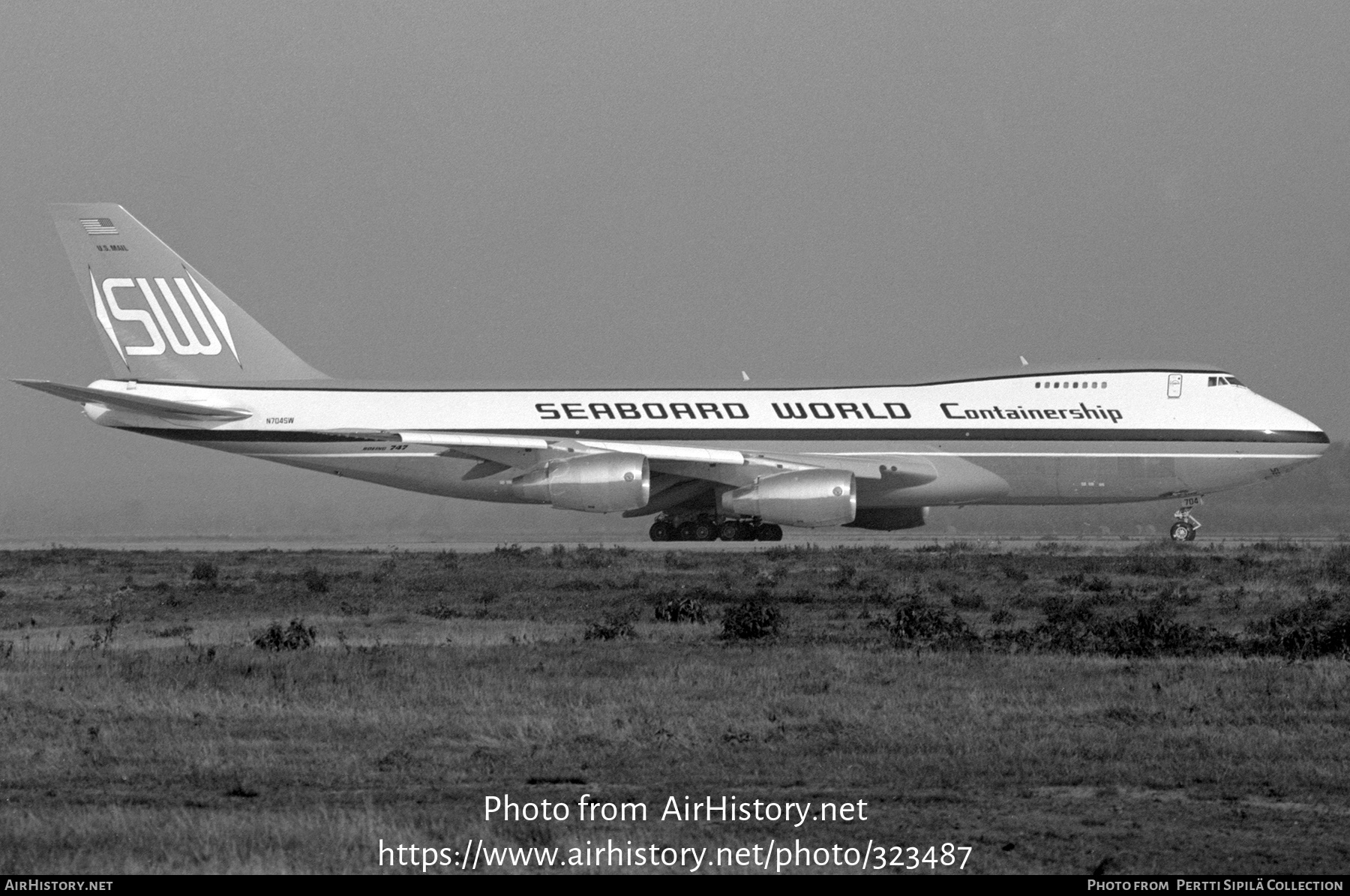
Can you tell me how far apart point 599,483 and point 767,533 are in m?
5.50

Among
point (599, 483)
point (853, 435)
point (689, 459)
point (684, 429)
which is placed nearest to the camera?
point (599, 483)

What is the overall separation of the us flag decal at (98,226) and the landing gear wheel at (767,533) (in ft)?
58.1

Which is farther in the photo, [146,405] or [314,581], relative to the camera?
[146,405]

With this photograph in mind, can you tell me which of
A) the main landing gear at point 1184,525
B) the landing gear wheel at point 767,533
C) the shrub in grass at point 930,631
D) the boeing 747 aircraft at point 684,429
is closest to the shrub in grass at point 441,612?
the shrub in grass at point 930,631

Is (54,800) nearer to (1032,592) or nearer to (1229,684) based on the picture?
(1229,684)

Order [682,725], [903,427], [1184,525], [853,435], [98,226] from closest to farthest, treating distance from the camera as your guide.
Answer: [682,725]
[903,427]
[853,435]
[1184,525]
[98,226]

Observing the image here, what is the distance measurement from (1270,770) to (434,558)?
23.0 metres

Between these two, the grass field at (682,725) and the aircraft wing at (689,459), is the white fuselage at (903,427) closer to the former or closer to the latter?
the aircraft wing at (689,459)

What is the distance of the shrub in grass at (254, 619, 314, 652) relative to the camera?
1588cm

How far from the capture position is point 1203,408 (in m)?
33.1

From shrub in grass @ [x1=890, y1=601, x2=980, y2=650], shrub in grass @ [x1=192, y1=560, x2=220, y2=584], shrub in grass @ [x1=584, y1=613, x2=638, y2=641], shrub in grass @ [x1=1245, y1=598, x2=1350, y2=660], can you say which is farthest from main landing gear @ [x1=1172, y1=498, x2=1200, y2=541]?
shrub in grass @ [x1=192, y1=560, x2=220, y2=584]

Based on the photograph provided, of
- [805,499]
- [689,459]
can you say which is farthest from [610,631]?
[689,459]

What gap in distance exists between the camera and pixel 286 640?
52.6ft

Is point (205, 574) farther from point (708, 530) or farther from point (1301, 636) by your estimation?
point (1301, 636)
